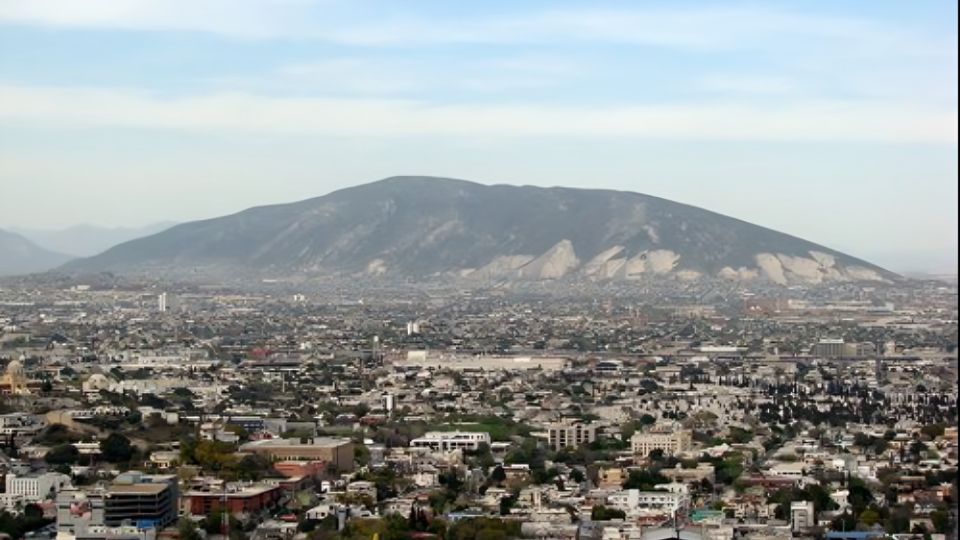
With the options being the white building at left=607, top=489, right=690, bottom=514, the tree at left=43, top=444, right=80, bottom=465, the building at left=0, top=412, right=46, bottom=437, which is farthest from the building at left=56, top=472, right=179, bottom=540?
the building at left=0, top=412, right=46, bottom=437

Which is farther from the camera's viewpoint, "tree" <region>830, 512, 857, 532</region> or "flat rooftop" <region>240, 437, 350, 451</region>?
"flat rooftop" <region>240, 437, 350, 451</region>

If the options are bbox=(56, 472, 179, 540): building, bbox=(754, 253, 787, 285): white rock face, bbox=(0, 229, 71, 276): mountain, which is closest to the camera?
bbox=(56, 472, 179, 540): building

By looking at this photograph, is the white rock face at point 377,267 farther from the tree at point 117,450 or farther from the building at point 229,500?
the building at point 229,500

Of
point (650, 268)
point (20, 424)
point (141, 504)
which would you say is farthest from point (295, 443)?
point (650, 268)

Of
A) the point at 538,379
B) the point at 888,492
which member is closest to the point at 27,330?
the point at 538,379

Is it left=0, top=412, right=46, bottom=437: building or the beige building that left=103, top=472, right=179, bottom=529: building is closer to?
the beige building

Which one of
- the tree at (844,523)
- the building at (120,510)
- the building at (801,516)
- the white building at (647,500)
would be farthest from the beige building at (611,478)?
the building at (120,510)
